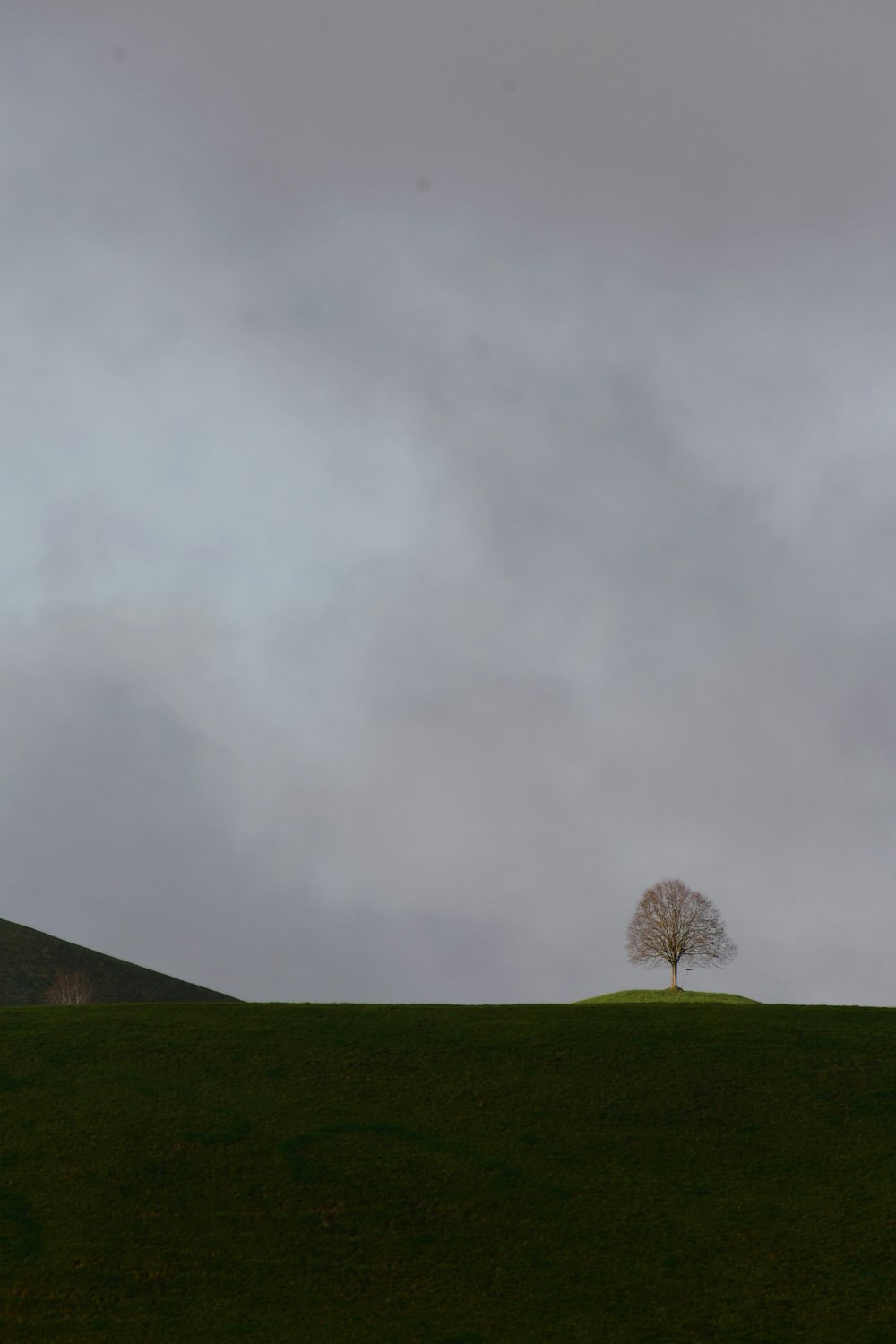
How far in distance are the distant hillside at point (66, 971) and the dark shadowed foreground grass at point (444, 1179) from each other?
5186 centimetres

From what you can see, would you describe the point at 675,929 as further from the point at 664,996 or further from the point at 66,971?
the point at 66,971

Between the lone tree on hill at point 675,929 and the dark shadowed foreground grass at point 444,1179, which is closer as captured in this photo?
the dark shadowed foreground grass at point 444,1179

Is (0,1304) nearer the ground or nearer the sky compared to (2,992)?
nearer the ground

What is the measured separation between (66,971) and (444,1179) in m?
78.5

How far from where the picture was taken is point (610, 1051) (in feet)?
165

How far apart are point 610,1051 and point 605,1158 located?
937 centimetres

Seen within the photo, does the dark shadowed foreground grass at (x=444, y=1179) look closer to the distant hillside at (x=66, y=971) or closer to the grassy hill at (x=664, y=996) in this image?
the grassy hill at (x=664, y=996)

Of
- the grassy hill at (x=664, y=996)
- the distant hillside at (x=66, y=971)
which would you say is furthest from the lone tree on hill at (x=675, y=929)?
the distant hillside at (x=66, y=971)

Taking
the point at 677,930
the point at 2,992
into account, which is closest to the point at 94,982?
the point at 2,992

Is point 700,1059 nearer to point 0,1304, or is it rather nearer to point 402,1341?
point 402,1341

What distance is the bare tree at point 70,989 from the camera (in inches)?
3885

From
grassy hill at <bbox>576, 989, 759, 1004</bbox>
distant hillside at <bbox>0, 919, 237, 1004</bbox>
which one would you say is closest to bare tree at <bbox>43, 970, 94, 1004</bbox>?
distant hillside at <bbox>0, 919, 237, 1004</bbox>

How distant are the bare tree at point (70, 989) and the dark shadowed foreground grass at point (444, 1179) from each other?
47.1m

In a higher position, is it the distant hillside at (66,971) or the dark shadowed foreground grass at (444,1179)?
the distant hillside at (66,971)
